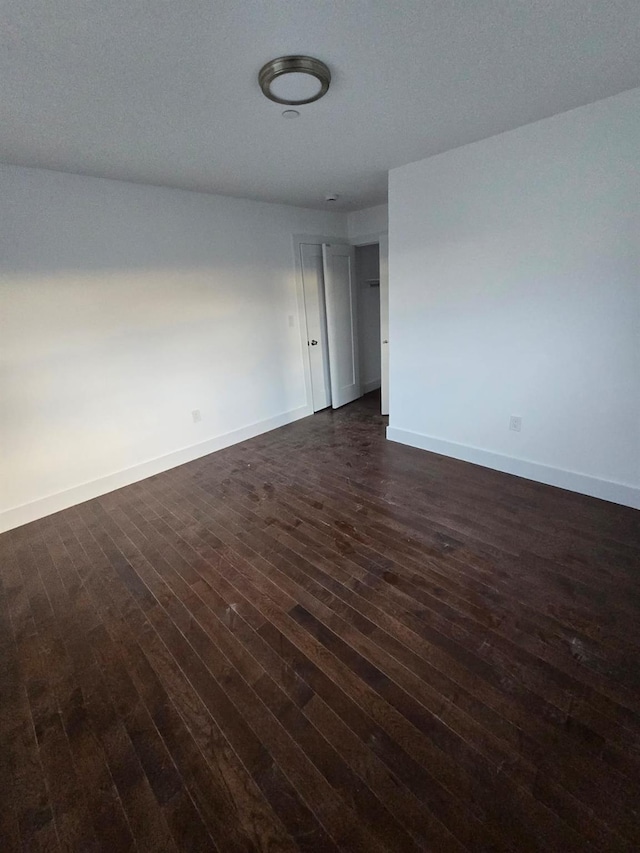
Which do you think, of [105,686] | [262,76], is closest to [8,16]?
[262,76]

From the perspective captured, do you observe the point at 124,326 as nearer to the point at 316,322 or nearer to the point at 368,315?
the point at 316,322

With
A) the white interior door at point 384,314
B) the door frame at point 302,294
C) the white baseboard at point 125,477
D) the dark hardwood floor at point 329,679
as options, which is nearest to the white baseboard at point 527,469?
the dark hardwood floor at point 329,679

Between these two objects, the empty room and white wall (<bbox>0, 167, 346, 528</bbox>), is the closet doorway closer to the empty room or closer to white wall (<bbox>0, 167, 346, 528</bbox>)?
white wall (<bbox>0, 167, 346, 528</bbox>)

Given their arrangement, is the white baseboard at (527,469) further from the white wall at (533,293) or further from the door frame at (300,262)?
the door frame at (300,262)

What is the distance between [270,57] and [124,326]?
2.25 meters

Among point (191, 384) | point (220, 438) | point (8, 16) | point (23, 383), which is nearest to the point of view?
point (8, 16)

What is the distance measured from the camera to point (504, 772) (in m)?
1.20

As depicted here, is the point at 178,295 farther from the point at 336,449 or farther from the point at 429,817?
the point at 429,817

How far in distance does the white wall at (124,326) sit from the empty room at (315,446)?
0.07ft

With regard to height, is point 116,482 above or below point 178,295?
below

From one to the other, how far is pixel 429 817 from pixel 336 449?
110 inches

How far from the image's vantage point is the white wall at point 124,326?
263 centimetres

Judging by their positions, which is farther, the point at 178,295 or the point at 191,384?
the point at 191,384

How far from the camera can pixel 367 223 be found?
452 cm
